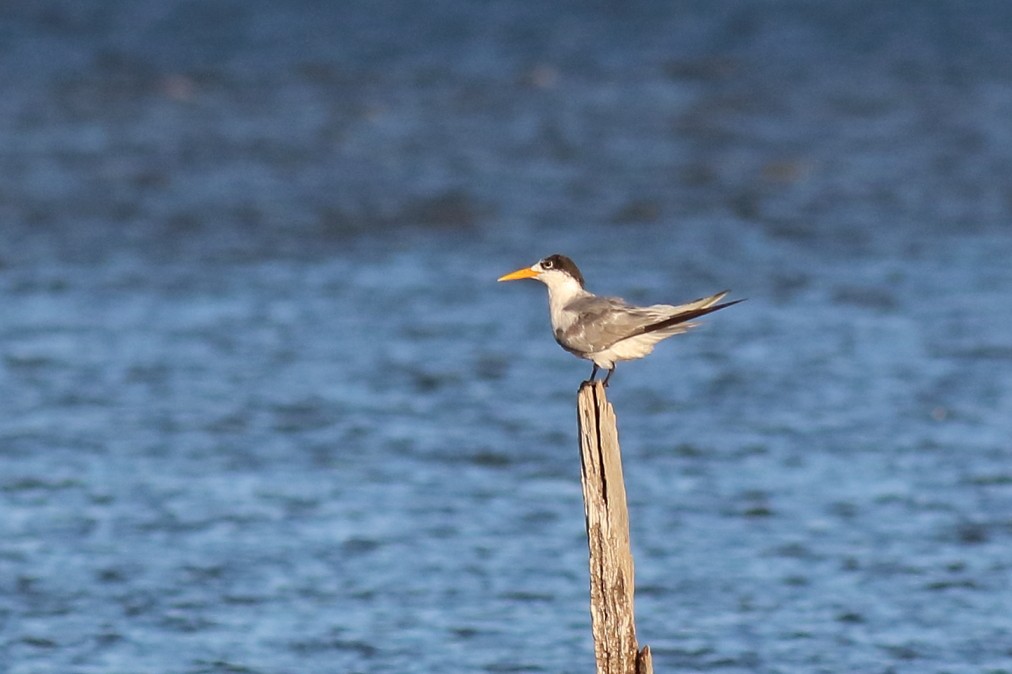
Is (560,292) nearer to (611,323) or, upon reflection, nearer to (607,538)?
(611,323)

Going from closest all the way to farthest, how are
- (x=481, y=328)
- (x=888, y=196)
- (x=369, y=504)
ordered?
(x=369, y=504), (x=481, y=328), (x=888, y=196)

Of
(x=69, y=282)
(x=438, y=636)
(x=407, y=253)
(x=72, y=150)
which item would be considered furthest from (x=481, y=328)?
(x=72, y=150)

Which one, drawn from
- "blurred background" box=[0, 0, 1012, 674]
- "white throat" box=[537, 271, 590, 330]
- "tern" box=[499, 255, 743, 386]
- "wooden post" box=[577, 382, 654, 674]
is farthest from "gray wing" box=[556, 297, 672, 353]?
"blurred background" box=[0, 0, 1012, 674]

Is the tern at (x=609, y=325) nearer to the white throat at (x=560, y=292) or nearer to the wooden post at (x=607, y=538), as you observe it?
the white throat at (x=560, y=292)

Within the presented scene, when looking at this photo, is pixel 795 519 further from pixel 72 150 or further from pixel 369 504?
pixel 72 150

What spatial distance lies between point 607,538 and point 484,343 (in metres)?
9.64

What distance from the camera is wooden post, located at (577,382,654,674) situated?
25.3 ft

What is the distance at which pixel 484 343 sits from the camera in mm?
17469

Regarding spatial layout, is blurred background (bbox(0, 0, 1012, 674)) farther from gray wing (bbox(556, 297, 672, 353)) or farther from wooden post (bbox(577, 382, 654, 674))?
gray wing (bbox(556, 297, 672, 353))

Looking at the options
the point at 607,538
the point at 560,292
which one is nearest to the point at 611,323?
the point at 560,292

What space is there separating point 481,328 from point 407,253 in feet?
10.3

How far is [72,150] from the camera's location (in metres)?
25.4

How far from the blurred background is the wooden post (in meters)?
2.55

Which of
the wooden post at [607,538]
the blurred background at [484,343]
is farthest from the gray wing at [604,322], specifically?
the blurred background at [484,343]
